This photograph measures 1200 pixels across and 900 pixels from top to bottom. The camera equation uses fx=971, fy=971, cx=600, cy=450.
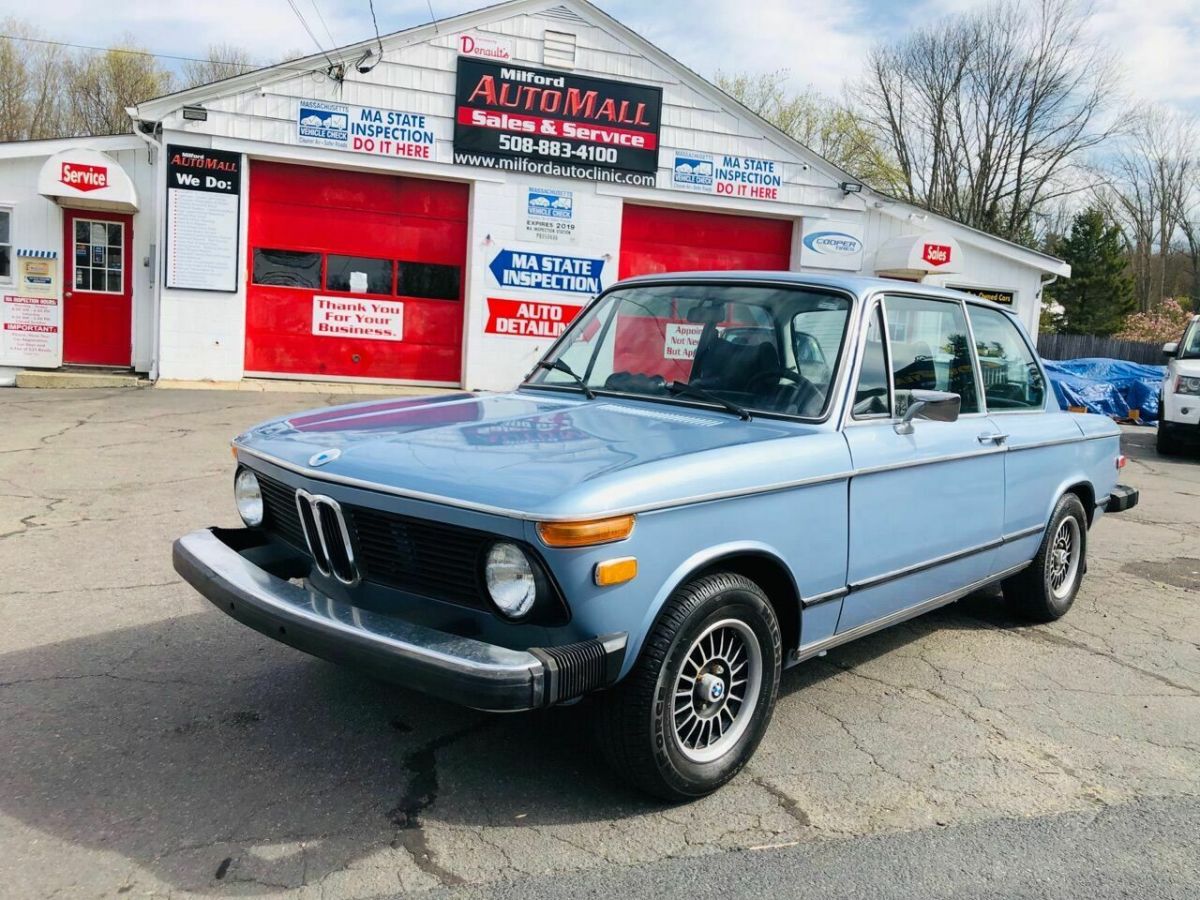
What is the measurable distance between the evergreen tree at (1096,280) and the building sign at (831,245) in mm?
30260

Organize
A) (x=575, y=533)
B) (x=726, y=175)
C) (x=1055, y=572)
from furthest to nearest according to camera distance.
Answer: (x=726, y=175)
(x=1055, y=572)
(x=575, y=533)

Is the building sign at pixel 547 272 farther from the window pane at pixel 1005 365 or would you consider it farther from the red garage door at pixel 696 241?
the window pane at pixel 1005 365

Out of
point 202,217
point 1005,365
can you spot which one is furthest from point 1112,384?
point 202,217

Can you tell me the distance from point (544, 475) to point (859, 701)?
2.03m

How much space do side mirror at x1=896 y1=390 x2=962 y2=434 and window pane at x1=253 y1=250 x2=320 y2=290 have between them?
1214 centimetres

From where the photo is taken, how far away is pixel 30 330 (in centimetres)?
1363

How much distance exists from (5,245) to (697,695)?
13.9 meters

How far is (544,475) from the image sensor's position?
285 cm

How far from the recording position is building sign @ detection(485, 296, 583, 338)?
599 inches

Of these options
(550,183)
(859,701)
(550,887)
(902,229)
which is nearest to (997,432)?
(859,701)

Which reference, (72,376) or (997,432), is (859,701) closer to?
(997,432)

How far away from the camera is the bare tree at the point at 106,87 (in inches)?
1463

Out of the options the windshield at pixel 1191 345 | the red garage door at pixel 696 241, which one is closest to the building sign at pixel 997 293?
the red garage door at pixel 696 241

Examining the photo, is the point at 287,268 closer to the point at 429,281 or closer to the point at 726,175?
the point at 429,281
